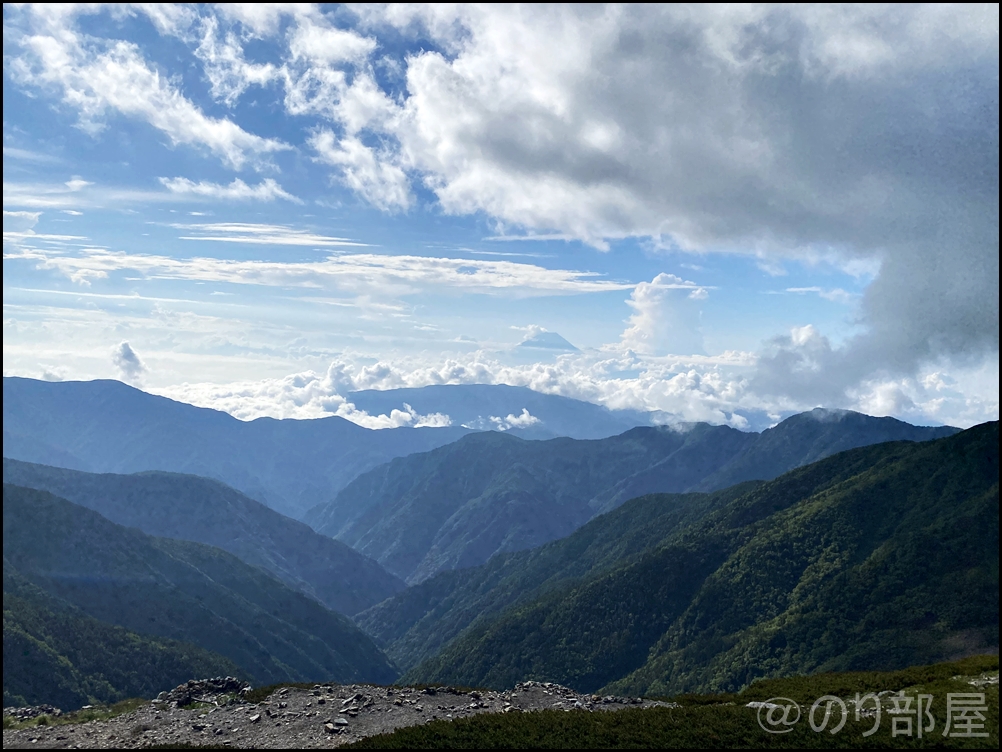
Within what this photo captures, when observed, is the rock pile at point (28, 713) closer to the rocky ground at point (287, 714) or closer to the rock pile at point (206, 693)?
the rocky ground at point (287, 714)

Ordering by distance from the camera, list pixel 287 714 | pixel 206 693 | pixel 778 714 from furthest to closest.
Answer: pixel 206 693 → pixel 287 714 → pixel 778 714

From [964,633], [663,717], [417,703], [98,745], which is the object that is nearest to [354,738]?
[417,703]

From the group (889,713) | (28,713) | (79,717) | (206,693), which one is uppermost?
(889,713)

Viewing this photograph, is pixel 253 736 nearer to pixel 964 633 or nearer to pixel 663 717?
pixel 663 717

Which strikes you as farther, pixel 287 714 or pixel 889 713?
pixel 287 714

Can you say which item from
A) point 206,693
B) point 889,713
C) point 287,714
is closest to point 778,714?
point 889,713

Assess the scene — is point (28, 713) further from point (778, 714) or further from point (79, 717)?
point (778, 714)

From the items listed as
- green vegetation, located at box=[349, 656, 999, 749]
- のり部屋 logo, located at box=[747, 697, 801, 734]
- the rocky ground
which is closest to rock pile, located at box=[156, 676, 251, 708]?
the rocky ground

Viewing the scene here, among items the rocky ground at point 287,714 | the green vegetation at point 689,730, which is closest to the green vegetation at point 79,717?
the rocky ground at point 287,714
